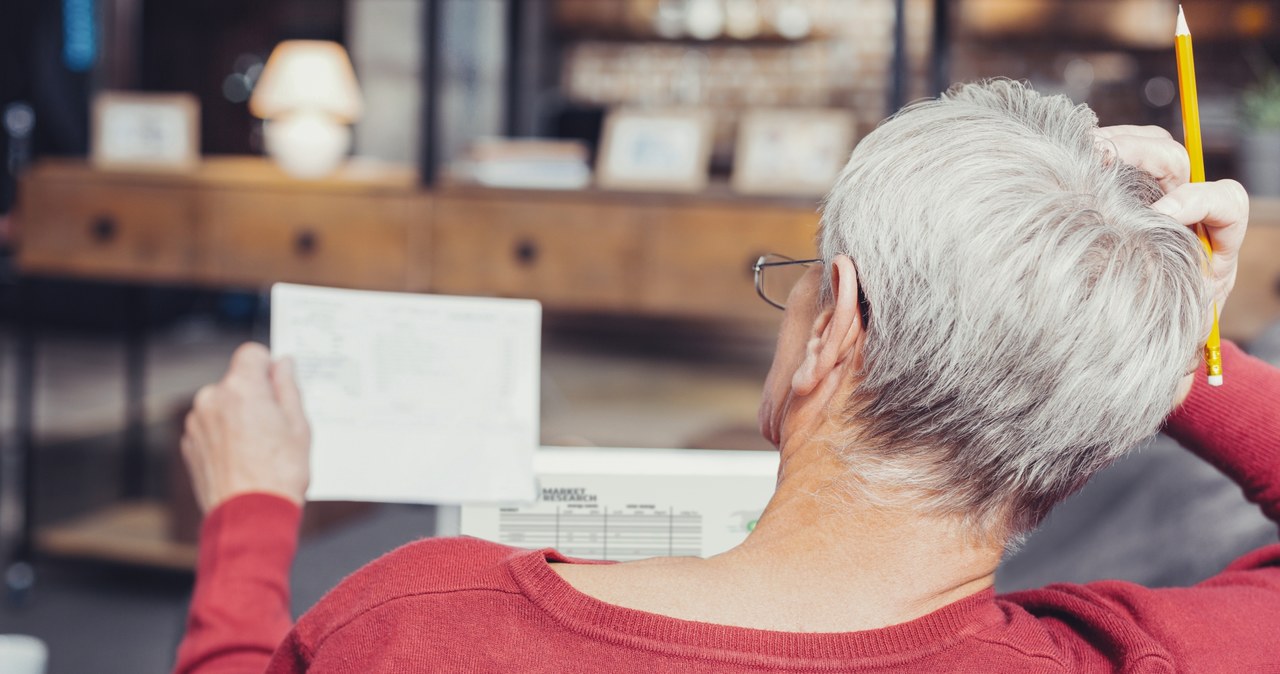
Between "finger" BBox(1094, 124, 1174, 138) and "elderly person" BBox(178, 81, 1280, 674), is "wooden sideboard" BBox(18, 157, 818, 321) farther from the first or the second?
"elderly person" BBox(178, 81, 1280, 674)

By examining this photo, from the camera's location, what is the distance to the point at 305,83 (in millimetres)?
2836

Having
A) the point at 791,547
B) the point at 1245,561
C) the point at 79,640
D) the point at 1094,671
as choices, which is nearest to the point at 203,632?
the point at 791,547

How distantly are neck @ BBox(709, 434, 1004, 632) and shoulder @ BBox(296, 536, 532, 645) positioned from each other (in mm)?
131

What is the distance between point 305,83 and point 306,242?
598 millimetres

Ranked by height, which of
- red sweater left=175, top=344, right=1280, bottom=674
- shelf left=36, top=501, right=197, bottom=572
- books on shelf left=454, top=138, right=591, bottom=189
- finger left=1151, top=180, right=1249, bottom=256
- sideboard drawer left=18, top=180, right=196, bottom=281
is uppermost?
finger left=1151, top=180, right=1249, bottom=256

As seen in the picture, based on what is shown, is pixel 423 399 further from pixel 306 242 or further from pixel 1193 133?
pixel 306 242

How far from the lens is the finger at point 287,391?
2.90 feet

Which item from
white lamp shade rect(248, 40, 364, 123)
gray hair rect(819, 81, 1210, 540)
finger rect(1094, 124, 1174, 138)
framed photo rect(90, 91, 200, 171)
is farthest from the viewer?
white lamp shade rect(248, 40, 364, 123)

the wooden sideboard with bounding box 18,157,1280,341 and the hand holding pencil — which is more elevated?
the hand holding pencil

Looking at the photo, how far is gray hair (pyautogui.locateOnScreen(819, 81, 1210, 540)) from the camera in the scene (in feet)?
2.00

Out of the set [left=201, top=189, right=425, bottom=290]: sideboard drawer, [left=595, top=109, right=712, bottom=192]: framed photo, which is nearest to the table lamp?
[left=201, top=189, right=425, bottom=290]: sideboard drawer

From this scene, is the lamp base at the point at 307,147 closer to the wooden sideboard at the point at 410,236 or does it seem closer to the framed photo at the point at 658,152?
the wooden sideboard at the point at 410,236

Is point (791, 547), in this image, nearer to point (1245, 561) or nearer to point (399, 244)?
point (1245, 561)

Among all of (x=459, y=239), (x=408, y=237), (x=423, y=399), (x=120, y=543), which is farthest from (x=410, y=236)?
(x=423, y=399)
